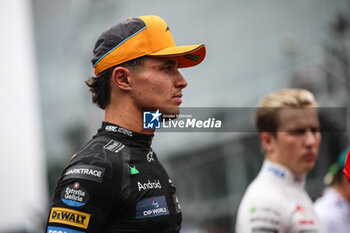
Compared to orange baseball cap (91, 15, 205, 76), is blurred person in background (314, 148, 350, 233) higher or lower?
lower

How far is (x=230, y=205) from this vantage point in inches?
550

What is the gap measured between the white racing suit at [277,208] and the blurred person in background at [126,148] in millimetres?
1132

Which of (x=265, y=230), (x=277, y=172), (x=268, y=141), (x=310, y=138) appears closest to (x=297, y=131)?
(x=310, y=138)

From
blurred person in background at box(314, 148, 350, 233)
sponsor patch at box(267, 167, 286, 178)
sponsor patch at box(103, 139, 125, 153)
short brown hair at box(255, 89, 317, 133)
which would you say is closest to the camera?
sponsor patch at box(103, 139, 125, 153)

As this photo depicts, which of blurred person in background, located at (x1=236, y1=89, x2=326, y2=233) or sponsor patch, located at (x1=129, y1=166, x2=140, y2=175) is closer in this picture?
sponsor patch, located at (x1=129, y1=166, x2=140, y2=175)

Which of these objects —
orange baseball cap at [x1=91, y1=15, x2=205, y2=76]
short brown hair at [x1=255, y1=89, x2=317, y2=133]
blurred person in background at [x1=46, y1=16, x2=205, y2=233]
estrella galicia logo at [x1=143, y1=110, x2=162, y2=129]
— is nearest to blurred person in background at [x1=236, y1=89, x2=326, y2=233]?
short brown hair at [x1=255, y1=89, x2=317, y2=133]

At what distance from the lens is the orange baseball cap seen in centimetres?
243

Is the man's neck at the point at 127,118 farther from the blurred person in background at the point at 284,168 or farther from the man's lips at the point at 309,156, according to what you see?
the man's lips at the point at 309,156

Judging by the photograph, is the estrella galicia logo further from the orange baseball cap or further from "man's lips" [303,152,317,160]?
"man's lips" [303,152,317,160]

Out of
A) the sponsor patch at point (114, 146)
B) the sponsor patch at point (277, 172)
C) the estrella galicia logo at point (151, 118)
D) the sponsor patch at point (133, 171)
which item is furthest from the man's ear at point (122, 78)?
the sponsor patch at point (277, 172)

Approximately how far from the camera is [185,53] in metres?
2.42

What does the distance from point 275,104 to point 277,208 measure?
2.72 ft

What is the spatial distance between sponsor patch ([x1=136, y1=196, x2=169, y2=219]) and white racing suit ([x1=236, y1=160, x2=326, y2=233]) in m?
1.28

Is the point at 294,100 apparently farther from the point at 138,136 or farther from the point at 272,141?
the point at 138,136
